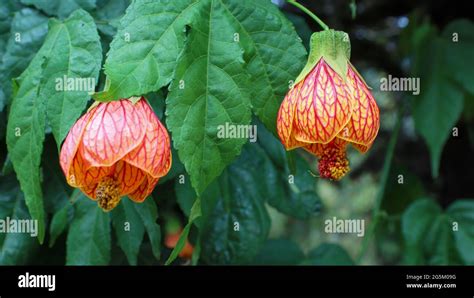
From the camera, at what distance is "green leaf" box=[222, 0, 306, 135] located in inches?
26.2

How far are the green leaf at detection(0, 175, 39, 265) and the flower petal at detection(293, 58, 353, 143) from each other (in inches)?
16.5

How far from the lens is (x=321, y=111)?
2.01 ft

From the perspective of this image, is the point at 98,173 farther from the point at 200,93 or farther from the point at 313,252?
the point at 313,252

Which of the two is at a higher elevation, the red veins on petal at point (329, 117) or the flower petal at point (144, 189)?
the red veins on petal at point (329, 117)

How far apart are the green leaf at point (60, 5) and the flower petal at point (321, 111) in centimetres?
32

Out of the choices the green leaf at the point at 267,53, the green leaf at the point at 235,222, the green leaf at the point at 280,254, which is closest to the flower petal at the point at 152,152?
the green leaf at the point at 267,53

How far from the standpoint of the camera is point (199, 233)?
90 centimetres

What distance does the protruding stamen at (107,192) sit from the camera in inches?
24.2

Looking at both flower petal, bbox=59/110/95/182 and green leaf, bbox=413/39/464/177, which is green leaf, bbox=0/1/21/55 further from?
green leaf, bbox=413/39/464/177

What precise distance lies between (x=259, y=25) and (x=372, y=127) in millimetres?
150

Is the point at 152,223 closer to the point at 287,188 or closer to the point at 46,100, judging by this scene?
the point at 46,100

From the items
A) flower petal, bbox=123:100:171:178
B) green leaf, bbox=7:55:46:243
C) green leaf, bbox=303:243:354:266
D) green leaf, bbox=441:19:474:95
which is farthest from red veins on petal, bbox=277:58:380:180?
green leaf, bbox=441:19:474:95

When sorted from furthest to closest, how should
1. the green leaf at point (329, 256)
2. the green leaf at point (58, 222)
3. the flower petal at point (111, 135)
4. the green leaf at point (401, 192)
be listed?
the green leaf at point (401, 192), the green leaf at point (329, 256), the green leaf at point (58, 222), the flower petal at point (111, 135)

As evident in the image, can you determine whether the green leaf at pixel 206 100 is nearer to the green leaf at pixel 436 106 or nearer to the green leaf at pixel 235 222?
the green leaf at pixel 235 222
